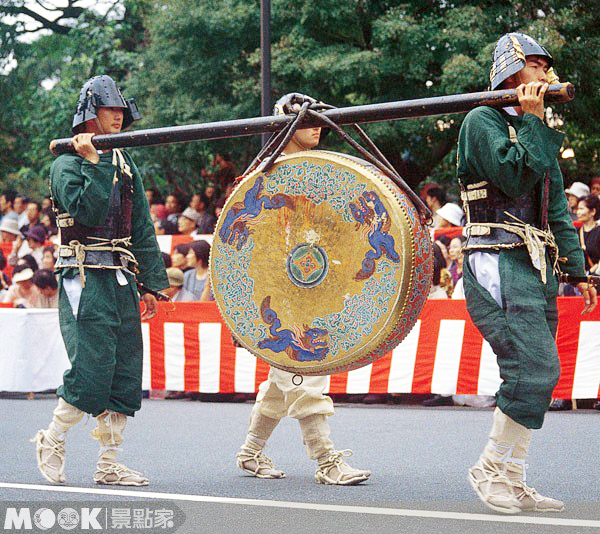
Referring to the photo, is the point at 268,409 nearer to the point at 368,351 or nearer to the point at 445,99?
Answer: the point at 368,351

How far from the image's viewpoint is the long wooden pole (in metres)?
5.24

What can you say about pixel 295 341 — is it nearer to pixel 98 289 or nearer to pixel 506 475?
pixel 506 475

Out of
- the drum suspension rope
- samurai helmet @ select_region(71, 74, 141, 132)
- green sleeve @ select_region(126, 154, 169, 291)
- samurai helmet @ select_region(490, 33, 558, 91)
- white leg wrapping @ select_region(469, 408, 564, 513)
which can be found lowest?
white leg wrapping @ select_region(469, 408, 564, 513)

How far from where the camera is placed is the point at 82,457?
24.7ft

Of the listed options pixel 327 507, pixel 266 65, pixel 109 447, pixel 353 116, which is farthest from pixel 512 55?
pixel 266 65

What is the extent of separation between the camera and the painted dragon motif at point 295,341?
525 centimetres

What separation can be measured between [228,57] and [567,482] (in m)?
10.6

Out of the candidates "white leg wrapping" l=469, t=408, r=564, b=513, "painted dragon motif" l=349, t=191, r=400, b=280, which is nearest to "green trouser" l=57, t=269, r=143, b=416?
"painted dragon motif" l=349, t=191, r=400, b=280

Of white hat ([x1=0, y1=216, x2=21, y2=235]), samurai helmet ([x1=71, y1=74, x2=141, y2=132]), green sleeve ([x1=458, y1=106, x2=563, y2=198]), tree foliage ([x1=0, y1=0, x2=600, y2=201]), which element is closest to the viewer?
green sleeve ([x1=458, y1=106, x2=563, y2=198])

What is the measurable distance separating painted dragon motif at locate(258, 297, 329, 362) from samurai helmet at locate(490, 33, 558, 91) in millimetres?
1377

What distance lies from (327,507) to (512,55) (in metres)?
2.18

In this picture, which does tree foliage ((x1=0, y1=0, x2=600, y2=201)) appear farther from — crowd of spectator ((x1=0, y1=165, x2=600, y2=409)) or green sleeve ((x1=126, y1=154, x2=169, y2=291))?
green sleeve ((x1=126, y1=154, x2=169, y2=291))

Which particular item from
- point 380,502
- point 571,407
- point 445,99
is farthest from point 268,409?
point 571,407

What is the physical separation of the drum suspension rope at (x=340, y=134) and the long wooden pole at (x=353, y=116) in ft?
0.13
